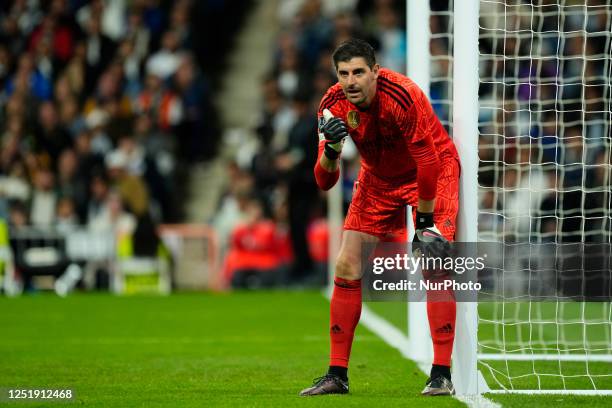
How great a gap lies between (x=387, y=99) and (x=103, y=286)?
12.2 meters

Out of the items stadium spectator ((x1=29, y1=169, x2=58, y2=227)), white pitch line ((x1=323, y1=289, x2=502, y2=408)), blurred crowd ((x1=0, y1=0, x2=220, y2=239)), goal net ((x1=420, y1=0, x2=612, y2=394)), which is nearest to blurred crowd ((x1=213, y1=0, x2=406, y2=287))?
blurred crowd ((x1=0, y1=0, x2=220, y2=239))

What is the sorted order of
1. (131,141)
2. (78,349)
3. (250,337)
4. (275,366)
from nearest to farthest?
(275,366)
(78,349)
(250,337)
(131,141)

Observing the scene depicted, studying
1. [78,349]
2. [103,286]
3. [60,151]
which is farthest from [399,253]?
[60,151]

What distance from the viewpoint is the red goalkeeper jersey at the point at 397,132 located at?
21.3 ft

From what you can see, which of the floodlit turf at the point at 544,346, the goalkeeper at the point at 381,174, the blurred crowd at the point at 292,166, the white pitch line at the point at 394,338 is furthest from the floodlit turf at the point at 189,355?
the blurred crowd at the point at 292,166

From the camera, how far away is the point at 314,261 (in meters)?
17.6

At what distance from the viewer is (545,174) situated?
45.8ft

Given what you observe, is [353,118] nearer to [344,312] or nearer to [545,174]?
[344,312]

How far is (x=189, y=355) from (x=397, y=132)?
3.39 meters

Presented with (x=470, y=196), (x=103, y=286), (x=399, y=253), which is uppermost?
(x=470, y=196)

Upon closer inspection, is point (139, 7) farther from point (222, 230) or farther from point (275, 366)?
point (275, 366)

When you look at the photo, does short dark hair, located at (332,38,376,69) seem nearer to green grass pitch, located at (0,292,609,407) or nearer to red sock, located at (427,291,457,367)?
red sock, located at (427,291,457,367)

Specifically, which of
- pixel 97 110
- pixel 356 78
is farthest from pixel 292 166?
pixel 356 78

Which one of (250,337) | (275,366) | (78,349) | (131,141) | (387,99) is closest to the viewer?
(387,99)
